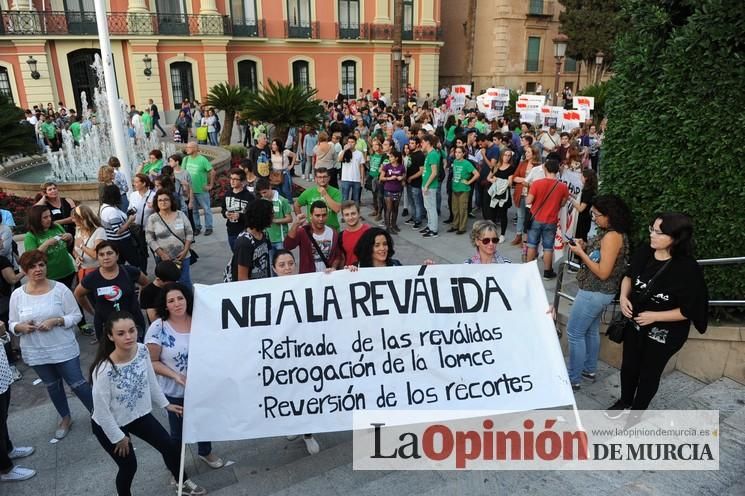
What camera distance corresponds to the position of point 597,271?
4.25 m

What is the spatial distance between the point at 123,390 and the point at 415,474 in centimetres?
198

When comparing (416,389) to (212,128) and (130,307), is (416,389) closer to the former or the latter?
(130,307)

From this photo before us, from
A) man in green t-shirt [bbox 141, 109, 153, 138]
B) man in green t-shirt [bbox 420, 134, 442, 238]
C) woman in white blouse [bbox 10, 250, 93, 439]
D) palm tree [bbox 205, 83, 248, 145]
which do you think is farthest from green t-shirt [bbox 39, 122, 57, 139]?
woman in white blouse [bbox 10, 250, 93, 439]

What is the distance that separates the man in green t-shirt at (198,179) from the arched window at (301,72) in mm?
24936

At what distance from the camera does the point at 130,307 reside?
5.05 m

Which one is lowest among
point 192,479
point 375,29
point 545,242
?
point 192,479

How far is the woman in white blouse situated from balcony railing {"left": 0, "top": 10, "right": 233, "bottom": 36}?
2660 cm

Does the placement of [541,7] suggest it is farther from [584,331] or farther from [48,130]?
[584,331]

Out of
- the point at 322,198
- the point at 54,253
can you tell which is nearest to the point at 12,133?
the point at 54,253

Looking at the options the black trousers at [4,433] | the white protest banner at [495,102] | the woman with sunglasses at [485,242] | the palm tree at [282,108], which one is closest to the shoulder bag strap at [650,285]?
the woman with sunglasses at [485,242]

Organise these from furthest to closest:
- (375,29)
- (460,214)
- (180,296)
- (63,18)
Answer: (375,29) < (63,18) < (460,214) < (180,296)

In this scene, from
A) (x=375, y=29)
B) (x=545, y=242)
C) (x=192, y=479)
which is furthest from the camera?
(x=375, y=29)

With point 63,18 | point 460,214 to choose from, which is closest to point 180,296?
point 460,214

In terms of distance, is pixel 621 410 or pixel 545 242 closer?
pixel 621 410
